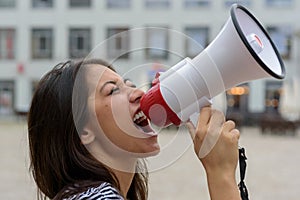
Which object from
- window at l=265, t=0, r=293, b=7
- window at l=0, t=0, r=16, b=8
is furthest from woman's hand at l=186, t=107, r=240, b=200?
window at l=0, t=0, r=16, b=8

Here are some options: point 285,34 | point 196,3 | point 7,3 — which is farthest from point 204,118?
point 7,3

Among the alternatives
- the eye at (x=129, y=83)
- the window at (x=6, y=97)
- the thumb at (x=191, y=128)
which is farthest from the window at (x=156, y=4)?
the thumb at (x=191, y=128)

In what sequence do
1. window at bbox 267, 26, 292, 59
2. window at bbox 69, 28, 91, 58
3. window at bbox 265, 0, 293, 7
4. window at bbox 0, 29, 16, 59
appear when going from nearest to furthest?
window at bbox 267, 26, 292, 59 < window at bbox 265, 0, 293, 7 < window at bbox 69, 28, 91, 58 < window at bbox 0, 29, 16, 59

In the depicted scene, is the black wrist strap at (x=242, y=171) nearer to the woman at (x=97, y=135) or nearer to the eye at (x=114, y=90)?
the woman at (x=97, y=135)

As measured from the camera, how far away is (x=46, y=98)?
5.19ft

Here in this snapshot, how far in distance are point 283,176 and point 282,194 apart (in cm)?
242

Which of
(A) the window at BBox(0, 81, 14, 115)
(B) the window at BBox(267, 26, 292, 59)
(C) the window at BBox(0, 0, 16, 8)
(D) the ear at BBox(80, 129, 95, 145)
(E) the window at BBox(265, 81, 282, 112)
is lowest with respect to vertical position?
(A) the window at BBox(0, 81, 14, 115)

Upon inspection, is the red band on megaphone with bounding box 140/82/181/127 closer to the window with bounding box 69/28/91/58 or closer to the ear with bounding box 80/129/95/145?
the ear with bounding box 80/129/95/145

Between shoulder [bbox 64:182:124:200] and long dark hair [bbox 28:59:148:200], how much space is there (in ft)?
0.18

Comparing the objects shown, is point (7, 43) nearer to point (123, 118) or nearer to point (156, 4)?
point (156, 4)

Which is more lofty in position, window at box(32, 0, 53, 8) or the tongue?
the tongue

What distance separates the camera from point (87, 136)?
1.57 meters

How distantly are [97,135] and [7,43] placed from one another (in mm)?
41497

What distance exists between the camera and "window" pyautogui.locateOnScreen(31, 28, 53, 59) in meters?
41.0
